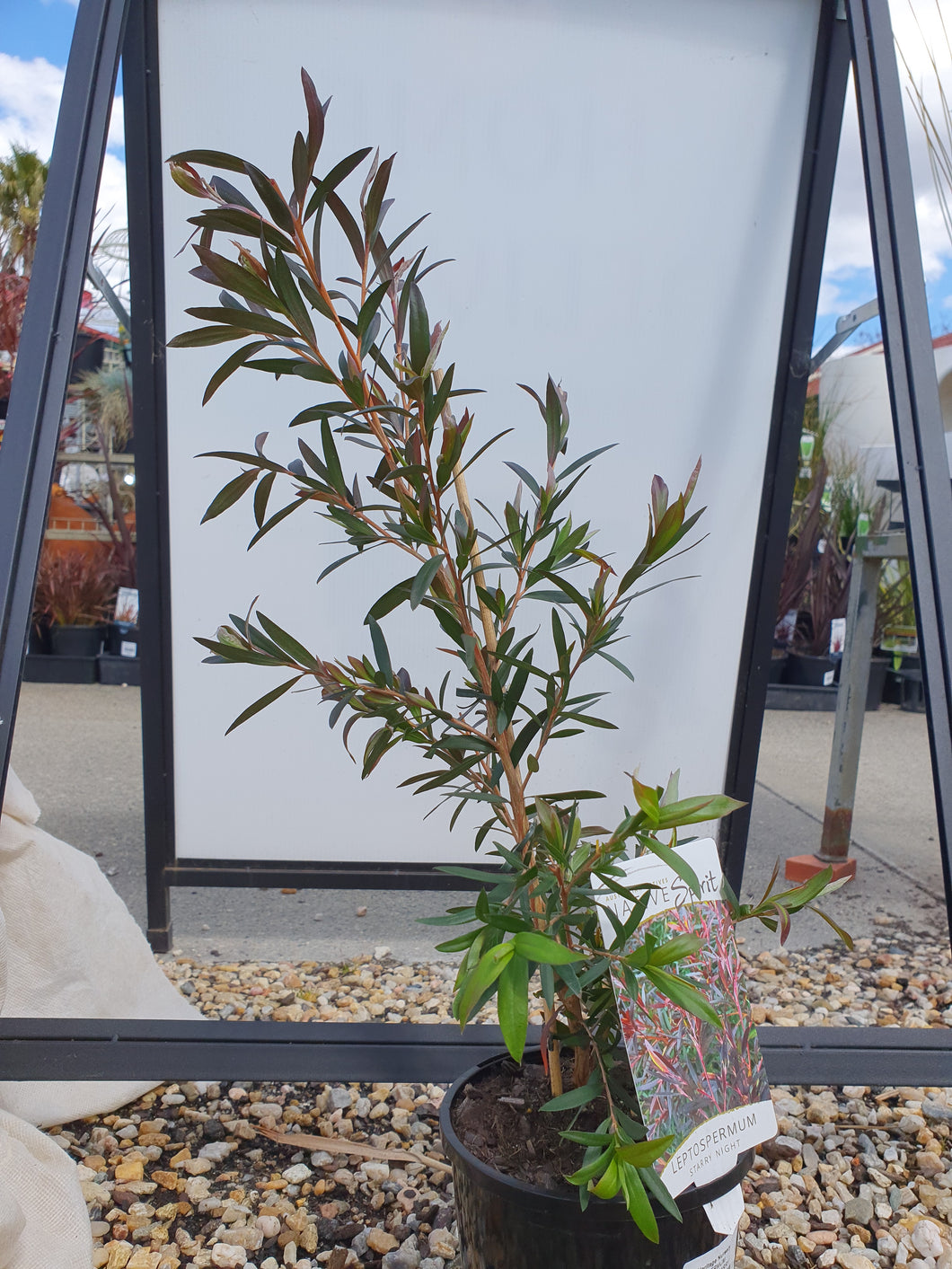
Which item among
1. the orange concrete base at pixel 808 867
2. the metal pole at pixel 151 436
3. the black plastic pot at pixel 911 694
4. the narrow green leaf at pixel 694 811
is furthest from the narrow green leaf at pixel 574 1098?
the black plastic pot at pixel 911 694

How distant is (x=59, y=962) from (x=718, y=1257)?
3.40 ft

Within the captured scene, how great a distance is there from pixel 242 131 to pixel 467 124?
1.26ft

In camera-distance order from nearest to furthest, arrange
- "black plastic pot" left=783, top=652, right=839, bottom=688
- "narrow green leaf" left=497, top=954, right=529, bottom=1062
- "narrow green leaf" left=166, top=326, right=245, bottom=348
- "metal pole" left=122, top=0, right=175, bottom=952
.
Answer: "narrow green leaf" left=497, top=954, right=529, bottom=1062, "narrow green leaf" left=166, top=326, right=245, bottom=348, "metal pole" left=122, top=0, right=175, bottom=952, "black plastic pot" left=783, top=652, right=839, bottom=688

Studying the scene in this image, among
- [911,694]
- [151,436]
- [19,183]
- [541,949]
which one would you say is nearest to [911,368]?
[541,949]

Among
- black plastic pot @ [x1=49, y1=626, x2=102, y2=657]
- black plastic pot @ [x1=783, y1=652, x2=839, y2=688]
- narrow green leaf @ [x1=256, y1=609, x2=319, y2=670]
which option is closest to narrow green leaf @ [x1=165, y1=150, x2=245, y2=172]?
narrow green leaf @ [x1=256, y1=609, x2=319, y2=670]

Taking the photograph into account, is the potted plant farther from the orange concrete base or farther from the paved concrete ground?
the orange concrete base

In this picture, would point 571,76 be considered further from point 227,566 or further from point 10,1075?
point 10,1075

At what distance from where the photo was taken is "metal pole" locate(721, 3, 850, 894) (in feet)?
5.52

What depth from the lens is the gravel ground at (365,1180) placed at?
1156mm

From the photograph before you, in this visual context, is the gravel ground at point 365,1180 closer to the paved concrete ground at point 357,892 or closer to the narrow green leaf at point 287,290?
the paved concrete ground at point 357,892

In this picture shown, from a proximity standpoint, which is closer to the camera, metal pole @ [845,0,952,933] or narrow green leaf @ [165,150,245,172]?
narrow green leaf @ [165,150,245,172]

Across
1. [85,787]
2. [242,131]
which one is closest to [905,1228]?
[242,131]

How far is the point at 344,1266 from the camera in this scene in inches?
44.1

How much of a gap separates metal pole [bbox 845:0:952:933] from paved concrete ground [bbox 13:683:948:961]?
91 cm
